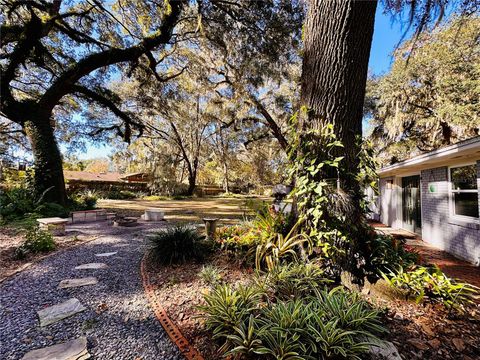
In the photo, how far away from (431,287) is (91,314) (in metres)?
3.27

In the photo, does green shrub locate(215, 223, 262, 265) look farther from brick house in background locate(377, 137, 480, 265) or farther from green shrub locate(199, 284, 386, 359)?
brick house in background locate(377, 137, 480, 265)

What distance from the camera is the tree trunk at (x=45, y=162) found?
7316mm

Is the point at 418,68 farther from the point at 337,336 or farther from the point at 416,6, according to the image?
the point at 337,336

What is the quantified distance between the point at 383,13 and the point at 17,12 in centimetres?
1067

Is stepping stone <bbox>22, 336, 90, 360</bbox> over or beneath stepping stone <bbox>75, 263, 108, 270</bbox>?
beneath

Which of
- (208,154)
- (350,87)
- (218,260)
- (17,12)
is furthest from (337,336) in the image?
(208,154)

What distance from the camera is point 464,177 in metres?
5.15

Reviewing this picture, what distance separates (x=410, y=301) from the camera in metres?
2.19

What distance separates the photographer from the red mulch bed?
166cm

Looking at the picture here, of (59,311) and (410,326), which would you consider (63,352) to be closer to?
(59,311)

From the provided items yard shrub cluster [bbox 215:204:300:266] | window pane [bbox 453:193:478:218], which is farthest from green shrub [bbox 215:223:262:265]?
window pane [bbox 453:193:478:218]

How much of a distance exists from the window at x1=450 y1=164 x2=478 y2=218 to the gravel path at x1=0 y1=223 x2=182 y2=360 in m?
6.47

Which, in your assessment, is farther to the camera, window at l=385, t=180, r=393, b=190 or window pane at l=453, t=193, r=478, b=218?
window at l=385, t=180, r=393, b=190

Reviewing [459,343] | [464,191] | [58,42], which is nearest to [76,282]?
[459,343]
